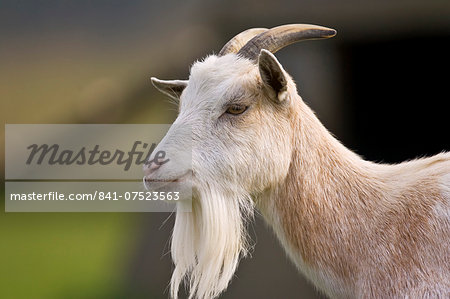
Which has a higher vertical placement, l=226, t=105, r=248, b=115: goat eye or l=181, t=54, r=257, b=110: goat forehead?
l=181, t=54, r=257, b=110: goat forehead

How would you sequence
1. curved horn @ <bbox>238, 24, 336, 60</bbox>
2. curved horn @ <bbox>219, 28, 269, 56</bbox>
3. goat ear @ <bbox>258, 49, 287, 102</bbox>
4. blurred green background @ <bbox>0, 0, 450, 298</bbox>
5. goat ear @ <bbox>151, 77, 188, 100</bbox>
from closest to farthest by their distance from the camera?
goat ear @ <bbox>258, 49, 287, 102</bbox> → curved horn @ <bbox>238, 24, 336, 60</bbox> → curved horn @ <bbox>219, 28, 269, 56</bbox> → goat ear @ <bbox>151, 77, 188, 100</bbox> → blurred green background @ <bbox>0, 0, 450, 298</bbox>

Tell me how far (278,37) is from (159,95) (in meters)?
2.95

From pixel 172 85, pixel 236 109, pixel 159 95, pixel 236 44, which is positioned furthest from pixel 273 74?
pixel 159 95

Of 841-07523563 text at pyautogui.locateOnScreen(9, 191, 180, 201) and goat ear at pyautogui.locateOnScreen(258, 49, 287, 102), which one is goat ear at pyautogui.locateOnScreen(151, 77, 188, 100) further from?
841-07523563 text at pyautogui.locateOnScreen(9, 191, 180, 201)

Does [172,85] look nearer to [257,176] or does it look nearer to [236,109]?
[236,109]

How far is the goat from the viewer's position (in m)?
2.50

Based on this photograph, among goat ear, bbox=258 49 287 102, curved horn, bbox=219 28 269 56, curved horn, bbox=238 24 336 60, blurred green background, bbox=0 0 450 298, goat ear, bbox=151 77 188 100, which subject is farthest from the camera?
blurred green background, bbox=0 0 450 298

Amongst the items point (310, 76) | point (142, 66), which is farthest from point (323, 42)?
point (142, 66)

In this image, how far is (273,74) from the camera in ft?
8.21

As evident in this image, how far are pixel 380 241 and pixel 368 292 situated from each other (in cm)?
23

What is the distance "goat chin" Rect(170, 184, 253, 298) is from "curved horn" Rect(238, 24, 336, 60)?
27.0 inches

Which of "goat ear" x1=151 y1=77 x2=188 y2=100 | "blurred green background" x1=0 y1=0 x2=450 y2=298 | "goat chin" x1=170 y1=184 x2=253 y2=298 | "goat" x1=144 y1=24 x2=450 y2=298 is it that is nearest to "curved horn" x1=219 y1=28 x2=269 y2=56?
"goat" x1=144 y1=24 x2=450 y2=298

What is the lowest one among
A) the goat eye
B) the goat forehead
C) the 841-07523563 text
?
the 841-07523563 text

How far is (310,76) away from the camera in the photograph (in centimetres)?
540
